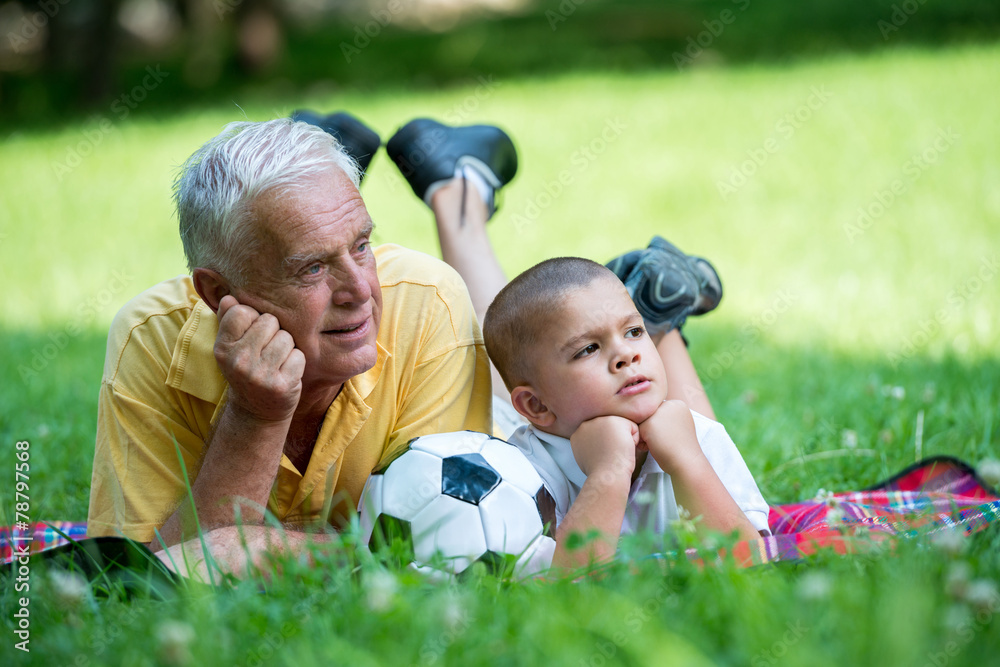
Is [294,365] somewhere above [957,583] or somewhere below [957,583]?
above

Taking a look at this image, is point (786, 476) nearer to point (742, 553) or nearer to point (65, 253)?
point (742, 553)

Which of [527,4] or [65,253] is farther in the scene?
[527,4]

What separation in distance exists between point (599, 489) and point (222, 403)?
3.64 ft

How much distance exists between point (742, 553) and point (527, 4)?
23.6 metres

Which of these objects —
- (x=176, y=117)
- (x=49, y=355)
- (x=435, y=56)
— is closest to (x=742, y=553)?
(x=49, y=355)

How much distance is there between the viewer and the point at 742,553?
2.18 meters

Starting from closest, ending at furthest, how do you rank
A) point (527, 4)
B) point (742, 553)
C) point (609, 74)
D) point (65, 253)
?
point (742, 553) < point (65, 253) < point (609, 74) < point (527, 4)

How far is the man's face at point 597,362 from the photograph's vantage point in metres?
2.52

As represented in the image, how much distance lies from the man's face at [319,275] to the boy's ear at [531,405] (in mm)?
471

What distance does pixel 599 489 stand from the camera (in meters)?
2.28

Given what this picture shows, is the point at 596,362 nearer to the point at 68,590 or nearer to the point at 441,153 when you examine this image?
the point at 68,590
